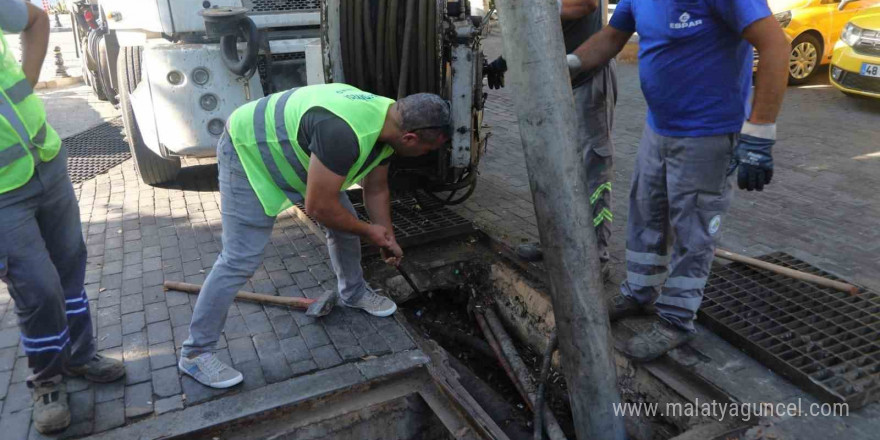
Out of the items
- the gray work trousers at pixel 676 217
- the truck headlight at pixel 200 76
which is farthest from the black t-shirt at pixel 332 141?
the truck headlight at pixel 200 76

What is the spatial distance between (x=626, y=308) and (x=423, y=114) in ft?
5.26

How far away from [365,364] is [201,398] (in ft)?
2.53

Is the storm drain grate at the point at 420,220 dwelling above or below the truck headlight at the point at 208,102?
below

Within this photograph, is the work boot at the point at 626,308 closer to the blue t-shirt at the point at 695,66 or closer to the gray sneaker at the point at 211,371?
the blue t-shirt at the point at 695,66

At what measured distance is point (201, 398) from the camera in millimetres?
2891

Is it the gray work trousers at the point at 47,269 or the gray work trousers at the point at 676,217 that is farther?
the gray work trousers at the point at 676,217

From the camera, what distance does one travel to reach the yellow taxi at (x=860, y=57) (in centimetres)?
776

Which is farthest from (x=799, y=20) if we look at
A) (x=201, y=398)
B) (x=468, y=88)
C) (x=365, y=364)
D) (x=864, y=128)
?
(x=201, y=398)

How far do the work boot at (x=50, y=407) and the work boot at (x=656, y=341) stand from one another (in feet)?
8.44

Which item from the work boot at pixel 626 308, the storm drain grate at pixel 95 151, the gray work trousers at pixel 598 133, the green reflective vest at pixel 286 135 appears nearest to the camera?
the green reflective vest at pixel 286 135

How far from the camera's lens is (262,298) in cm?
370

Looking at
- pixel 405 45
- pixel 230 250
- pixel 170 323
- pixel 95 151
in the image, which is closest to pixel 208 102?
pixel 405 45

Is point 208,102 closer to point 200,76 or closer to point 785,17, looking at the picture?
point 200,76

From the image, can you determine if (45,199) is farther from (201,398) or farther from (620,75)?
(620,75)
